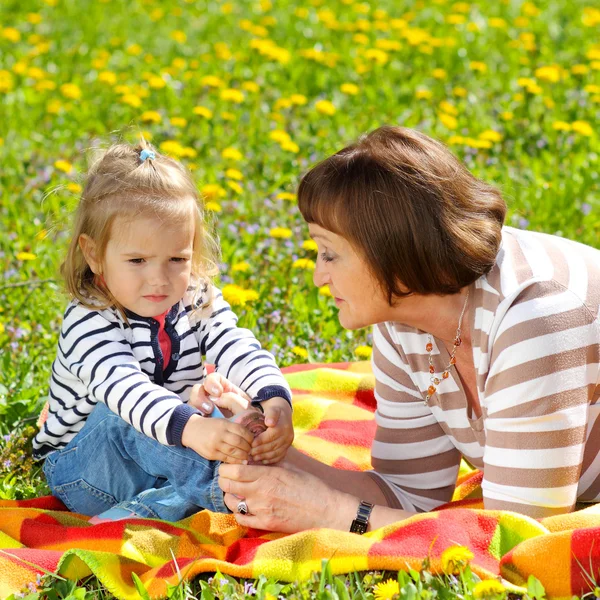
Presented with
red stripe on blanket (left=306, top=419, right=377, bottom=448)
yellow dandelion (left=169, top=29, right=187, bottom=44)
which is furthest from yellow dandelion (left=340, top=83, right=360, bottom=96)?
red stripe on blanket (left=306, top=419, right=377, bottom=448)

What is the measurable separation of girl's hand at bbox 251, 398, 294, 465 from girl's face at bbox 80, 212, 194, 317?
16.1 inches

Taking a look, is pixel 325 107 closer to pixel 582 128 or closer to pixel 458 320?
pixel 582 128

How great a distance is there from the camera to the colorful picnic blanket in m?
2.16

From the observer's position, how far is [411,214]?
2365 mm

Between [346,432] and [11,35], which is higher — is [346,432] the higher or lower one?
the lower one

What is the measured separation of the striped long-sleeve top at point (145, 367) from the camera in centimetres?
259

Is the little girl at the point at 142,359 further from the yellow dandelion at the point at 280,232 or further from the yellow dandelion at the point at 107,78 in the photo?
the yellow dandelion at the point at 107,78

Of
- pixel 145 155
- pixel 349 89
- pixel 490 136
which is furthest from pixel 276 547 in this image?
pixel 349 89

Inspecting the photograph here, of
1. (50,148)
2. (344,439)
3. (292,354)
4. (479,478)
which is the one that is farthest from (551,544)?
(50,148)

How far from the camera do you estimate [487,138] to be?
4965mm

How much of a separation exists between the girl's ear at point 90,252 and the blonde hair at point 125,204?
1cm

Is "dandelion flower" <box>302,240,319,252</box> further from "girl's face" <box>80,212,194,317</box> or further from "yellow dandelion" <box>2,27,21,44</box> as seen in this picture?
"yellow dandelion" <box>2,27,21,44</box>

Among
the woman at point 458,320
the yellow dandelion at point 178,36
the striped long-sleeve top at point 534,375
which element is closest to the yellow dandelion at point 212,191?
the woman at point 458,320

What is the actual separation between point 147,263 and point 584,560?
1.32 m
